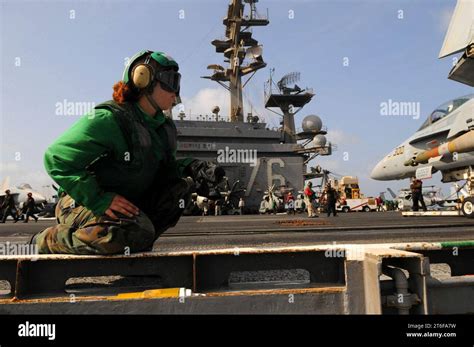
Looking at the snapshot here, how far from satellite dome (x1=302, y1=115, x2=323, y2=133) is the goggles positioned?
46.7 meters

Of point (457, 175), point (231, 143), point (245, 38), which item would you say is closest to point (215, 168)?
point (457, 175)

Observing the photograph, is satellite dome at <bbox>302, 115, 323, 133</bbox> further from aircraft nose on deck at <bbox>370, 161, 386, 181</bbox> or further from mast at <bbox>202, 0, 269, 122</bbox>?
aircraft nose on deck at <bbox>370, 161, 386, 181</bbox>

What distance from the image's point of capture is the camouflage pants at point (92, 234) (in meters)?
1.57

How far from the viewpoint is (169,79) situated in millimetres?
1918

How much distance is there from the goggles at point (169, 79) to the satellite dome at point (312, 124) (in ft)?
153

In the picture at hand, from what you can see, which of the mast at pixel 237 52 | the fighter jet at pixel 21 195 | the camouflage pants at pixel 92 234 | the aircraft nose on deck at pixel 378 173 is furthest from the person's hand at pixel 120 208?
the mast at pixel 237 52

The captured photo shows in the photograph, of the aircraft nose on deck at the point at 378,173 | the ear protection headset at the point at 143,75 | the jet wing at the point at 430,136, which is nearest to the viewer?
the ear protection headset at the point at 143,75

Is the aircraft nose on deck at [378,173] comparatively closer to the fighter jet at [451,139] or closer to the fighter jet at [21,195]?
the fighter jet at [451,139]

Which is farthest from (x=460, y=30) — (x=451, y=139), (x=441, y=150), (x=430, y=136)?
(x=430, y=136)

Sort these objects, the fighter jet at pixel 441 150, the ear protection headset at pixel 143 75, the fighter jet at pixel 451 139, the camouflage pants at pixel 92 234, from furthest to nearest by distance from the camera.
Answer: the fighter jet at pixel 441 150
the fighter jet at pixel 451 139
the ear protection headset at pixel 143 75
the camouflage pants at pixel 92 234

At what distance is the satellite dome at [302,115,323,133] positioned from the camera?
47.0m

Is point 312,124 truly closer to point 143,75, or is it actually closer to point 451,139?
point 451,139

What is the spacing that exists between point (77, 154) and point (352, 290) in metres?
1.38
